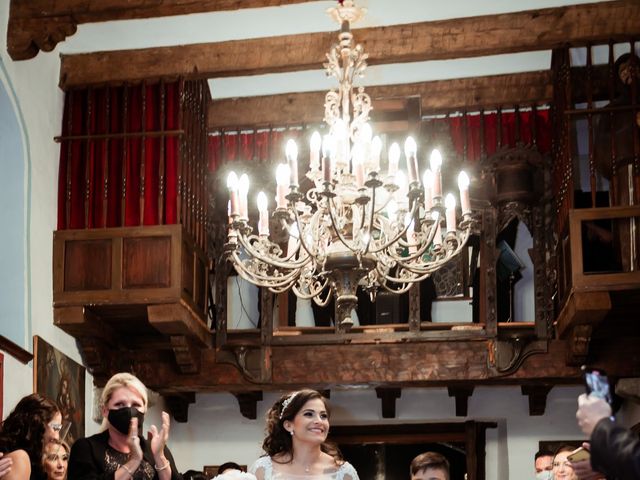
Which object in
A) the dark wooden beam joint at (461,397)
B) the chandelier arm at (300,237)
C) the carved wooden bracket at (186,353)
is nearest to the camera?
the chandelier arm at (300,237)

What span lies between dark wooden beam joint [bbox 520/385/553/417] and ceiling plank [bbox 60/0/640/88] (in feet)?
11.1

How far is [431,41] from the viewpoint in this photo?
32.7 feet

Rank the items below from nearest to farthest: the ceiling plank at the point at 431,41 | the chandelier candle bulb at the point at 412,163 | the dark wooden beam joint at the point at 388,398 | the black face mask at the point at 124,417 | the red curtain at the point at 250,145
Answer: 1. the black face mask at the point at 124,417
2. the chandelier candle bulb at the point at 412,163
3. the ceiling plank at the point at 431,41
4. the red curtain at the point at 250,145
5. the dark wooden beam joint at the point at 388,398

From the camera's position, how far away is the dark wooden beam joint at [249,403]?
1223cm

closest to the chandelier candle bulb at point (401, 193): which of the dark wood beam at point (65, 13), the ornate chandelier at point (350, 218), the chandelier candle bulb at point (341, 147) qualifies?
the ornate chandelier at point (350, 218)

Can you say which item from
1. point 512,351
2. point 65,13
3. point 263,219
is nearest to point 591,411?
point 263,219

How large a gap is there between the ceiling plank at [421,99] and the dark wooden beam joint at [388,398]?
106 inches

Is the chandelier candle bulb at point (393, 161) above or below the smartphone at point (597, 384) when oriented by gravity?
above

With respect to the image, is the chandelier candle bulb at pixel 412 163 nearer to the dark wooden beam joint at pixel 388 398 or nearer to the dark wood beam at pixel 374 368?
the dark wood beam at pixel 374 368

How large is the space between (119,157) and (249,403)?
124 inches

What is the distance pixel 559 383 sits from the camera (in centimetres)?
1116

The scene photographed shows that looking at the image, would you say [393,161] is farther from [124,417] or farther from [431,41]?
[124,417]

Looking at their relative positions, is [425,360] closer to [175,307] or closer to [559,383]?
[559,383]

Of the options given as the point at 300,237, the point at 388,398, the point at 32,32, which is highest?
the point at 32,32
